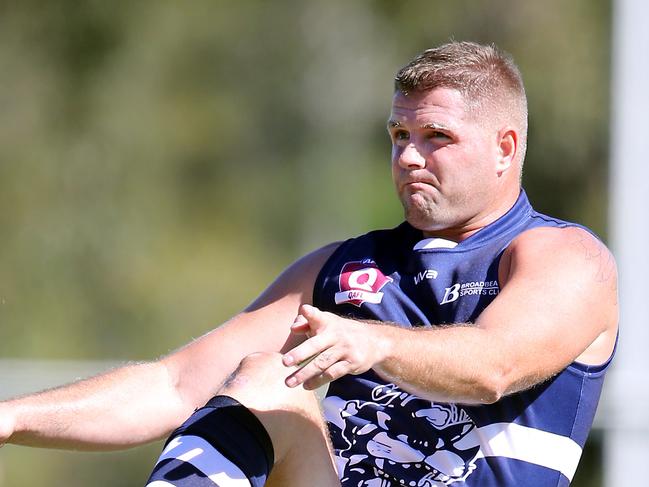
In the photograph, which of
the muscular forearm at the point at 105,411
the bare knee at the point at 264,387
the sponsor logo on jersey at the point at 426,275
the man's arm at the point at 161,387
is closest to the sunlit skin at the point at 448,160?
the sponsor logo on jersey at the point at 426,275

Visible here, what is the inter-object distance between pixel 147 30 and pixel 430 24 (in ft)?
10.2

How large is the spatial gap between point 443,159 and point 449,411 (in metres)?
0.64

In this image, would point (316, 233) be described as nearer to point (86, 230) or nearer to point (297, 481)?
point (86, 230)

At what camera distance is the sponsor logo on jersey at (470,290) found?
3010mm

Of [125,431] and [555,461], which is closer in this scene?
[555,461]

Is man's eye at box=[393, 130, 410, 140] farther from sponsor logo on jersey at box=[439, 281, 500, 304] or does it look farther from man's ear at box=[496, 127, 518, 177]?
sponsor logo on jersey at box=[439, 281, 500, 304]

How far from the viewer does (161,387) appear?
3.34 m

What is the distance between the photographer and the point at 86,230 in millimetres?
11961

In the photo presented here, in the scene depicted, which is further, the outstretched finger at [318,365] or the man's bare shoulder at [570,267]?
the man's bare shoulder at [570,267]

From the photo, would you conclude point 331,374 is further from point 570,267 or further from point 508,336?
point 570,267

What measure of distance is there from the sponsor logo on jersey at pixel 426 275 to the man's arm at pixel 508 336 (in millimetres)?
197

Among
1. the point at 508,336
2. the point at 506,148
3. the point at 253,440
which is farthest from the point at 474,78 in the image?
the point at 253,440

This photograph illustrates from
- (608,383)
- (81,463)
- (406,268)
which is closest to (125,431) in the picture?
(406,268)

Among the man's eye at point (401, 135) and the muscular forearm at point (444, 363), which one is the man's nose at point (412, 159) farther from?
the muscular forearm at point (444, 363)
